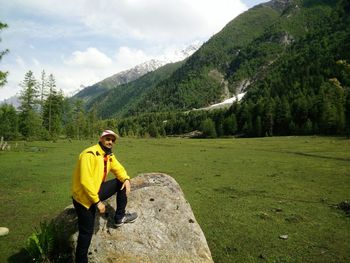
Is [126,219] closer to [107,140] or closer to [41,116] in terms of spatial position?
[107,140]

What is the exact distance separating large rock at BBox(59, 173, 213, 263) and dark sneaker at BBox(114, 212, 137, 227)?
14 cm

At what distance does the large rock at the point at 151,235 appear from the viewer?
10.1m

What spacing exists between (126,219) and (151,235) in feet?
3.06

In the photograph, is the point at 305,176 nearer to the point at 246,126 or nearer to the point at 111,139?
the point at 111,139

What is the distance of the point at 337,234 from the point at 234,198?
729 centimetres

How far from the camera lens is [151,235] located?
10.6 meters

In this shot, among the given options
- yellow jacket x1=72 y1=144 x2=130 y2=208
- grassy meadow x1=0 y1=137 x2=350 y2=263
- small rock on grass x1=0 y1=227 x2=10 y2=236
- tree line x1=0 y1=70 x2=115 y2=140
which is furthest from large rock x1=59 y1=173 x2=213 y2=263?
tree line x1=0 y1=70 x2=115 y2=140

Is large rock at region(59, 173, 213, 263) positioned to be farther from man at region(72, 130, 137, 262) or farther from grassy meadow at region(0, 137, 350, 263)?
grassy meadow at region(0, 137, 350, 263)

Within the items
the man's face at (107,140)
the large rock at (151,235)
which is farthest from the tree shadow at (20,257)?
the man's face at (107,140)

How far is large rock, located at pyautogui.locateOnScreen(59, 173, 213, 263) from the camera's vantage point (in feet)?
33.2

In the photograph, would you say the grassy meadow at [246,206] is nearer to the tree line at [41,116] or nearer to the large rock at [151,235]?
the large rock at [151,235]

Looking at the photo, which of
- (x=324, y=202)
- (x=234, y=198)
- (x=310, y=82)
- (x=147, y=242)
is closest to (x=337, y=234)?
(x=324, y=202)

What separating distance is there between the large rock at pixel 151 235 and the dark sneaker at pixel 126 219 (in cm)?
14

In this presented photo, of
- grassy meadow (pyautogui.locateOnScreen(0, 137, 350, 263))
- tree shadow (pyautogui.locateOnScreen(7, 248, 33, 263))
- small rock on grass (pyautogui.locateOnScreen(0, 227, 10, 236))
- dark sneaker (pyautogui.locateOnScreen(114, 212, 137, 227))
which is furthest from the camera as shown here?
small rock on grass (pyautogui.locateOnScreen(0, 227, 10, 236))
